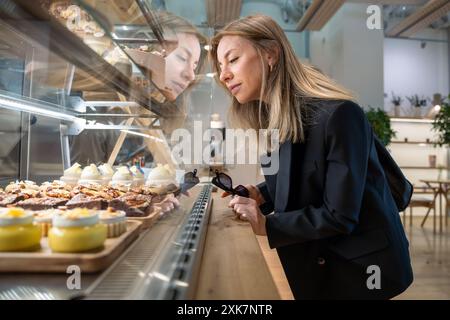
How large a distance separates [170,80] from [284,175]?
945 mm

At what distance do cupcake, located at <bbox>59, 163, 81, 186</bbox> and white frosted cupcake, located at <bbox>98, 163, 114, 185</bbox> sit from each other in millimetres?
87

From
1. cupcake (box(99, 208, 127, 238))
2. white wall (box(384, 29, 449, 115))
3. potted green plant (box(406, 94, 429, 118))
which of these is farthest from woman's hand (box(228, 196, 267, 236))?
white wall (box(384, 29, 449, 115))

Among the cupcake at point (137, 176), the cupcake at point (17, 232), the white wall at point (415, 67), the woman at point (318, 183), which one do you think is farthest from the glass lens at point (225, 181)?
the white wall at point (415, 67)

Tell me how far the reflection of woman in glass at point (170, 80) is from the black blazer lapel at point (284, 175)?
737 mm

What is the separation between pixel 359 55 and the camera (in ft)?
16.8

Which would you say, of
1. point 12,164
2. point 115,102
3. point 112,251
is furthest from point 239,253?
point 12,164

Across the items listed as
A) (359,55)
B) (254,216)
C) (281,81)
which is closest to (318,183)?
(254,216)

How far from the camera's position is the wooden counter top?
21.0 inches

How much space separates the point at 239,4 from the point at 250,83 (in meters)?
3.60

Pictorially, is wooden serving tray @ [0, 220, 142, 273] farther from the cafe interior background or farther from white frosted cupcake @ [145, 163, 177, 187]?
white frosted cupcake @ [145, 163, 177, 187]

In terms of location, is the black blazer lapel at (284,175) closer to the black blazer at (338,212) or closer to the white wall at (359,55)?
the black blazer at (338,212)

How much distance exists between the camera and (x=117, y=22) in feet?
3.27

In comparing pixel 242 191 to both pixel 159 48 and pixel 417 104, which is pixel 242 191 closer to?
pixel 159 48

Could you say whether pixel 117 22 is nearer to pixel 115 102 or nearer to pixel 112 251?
pixel 115 102
